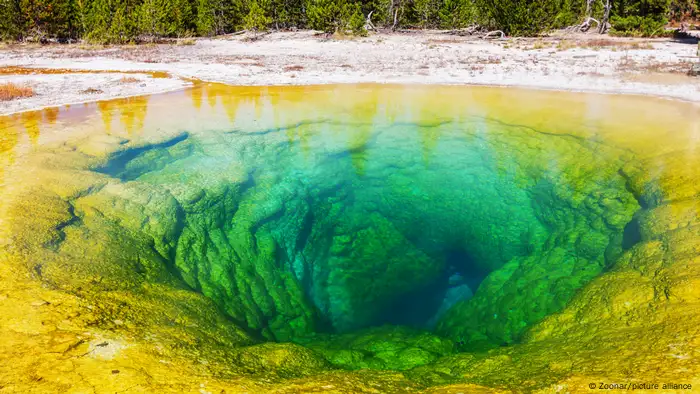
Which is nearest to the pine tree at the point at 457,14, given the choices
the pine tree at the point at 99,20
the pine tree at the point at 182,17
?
the pine tree at the point at 182,17

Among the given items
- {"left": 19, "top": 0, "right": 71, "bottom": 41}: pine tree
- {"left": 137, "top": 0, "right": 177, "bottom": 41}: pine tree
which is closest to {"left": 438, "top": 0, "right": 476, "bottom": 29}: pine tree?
{"left": 137, "top": 0, "right": 177, "bottom": 41}: pine tree

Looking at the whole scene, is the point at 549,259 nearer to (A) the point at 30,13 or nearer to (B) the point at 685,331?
(B) the point at 685,331

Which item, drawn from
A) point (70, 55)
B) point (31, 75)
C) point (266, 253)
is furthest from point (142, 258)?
point (70, 55)

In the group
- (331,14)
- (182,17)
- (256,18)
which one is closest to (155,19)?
(182,17)

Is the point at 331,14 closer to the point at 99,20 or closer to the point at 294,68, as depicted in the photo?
the point at 99,20

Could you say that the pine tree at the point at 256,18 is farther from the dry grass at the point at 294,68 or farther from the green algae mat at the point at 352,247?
the green algae mat at the point at 352,247

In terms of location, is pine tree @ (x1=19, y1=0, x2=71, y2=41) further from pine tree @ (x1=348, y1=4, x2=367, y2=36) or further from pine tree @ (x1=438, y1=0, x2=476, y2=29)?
pine tree @ (x1=438, y1=0, x2=476, y2=29)

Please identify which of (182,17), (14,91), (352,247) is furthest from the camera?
(182,17)
